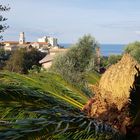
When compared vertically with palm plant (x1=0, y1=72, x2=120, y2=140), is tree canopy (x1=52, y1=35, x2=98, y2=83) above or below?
below

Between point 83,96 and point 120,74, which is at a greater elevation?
point 120,74

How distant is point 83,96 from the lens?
6.73 metres

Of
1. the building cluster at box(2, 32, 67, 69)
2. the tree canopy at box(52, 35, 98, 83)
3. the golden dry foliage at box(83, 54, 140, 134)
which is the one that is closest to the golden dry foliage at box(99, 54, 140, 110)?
the golden dry foliage at box(83, 54, 140, 134)

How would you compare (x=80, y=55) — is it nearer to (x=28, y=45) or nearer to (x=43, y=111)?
(x=43, y=111)

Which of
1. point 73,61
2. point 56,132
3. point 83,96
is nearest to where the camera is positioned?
point 56,132

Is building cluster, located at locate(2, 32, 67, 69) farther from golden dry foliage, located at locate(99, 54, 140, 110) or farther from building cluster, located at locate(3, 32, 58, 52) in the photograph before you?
golden dry foliage, located at locate(99, 54, 140, 110)

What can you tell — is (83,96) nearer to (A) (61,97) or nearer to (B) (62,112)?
(A) (61,97)

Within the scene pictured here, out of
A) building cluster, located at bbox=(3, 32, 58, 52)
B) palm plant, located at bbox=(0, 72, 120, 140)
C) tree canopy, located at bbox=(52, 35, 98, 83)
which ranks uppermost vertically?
palm plant, located at bbox=(0, 72, 120, 140)

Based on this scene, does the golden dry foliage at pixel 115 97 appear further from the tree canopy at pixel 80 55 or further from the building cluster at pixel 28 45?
the building cluster at pixel 28 45

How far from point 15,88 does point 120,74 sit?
1163 mm

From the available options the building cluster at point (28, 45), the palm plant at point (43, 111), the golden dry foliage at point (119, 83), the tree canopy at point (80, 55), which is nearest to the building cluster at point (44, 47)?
the building cluster at point (28, 45)

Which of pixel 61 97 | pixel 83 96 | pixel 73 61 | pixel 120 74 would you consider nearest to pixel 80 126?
pixel 120 74

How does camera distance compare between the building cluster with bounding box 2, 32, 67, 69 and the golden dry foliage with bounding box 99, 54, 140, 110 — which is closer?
the golden dry foliage with bounding box 99, 54, 140, 110

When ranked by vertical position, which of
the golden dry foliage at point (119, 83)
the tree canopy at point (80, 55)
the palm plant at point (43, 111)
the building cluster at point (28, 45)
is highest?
the golden dry foliage at point (119, 83)
